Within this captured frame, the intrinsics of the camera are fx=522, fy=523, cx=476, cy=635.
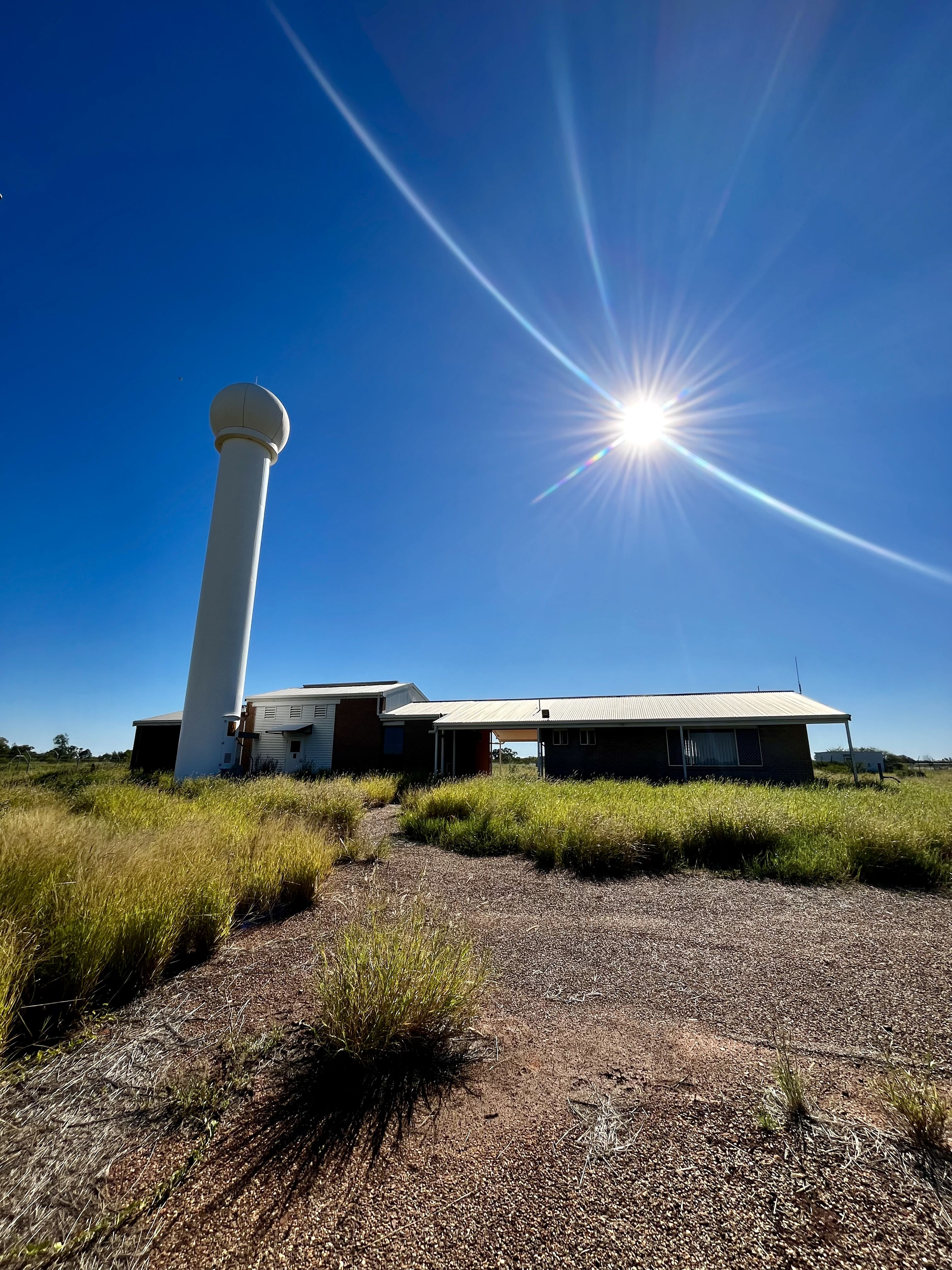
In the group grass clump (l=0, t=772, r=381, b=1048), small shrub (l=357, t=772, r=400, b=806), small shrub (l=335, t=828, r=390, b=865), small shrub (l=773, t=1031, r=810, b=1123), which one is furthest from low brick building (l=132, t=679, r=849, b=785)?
small shrub (l=773, t=1031, r=810, b=1123)

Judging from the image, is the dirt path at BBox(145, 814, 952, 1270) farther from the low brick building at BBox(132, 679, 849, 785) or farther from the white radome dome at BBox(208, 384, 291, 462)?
the white radome dome at BBox(208, 384, 291, 462)

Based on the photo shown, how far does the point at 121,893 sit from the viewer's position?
3.58 m

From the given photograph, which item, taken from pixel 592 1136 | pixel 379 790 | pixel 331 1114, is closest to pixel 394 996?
pixel 331 1114

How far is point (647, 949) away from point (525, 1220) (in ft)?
8.80

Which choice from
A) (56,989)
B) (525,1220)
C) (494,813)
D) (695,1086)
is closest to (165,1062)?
(56,989)

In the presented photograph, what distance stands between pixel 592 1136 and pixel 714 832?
607 cm

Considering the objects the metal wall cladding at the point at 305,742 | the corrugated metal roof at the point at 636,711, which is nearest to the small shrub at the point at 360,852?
the corrugated metal roof at the point at 636,711

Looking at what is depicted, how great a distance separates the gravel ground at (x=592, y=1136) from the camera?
62.9 inches

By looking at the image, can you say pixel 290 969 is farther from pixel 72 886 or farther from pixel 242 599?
pixel 242 599

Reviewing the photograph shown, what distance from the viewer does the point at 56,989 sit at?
300 centimetres

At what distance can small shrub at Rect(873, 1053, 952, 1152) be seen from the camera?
1.92 m

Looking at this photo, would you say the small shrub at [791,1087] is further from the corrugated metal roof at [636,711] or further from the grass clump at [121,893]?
the corrugated metal roof at [636,711]

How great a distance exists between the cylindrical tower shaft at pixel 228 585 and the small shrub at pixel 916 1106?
60.5 feet

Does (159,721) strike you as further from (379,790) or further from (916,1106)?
(916,1106)
